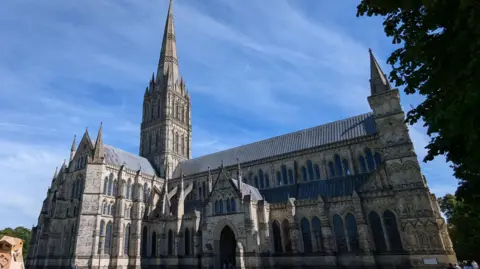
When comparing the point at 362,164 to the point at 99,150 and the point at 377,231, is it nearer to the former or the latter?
the point at 377,231

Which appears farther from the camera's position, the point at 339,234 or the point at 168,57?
the point at 168,57

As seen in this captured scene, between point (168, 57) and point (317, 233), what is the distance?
4771cm

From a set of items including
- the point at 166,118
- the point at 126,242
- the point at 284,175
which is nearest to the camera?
the point at 284,175

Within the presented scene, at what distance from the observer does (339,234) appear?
90.9ft

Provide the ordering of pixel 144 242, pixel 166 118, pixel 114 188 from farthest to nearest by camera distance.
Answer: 1. pixel 166 118
2. pixel 114 188
3. pixel 144 242

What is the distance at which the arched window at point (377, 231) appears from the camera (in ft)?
84.9

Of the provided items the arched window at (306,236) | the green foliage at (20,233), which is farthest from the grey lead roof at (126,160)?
the green foliage at (20,233)

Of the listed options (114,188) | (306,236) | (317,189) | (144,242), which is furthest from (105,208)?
(317,189)

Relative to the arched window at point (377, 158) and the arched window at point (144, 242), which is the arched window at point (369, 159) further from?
the arched window at point (144, 242)

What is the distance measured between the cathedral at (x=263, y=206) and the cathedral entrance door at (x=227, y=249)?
0.38ft

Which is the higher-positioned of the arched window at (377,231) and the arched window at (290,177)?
the arched window at (290,177)

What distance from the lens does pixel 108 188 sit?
134 feet

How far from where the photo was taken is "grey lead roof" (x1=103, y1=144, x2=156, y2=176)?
145ft

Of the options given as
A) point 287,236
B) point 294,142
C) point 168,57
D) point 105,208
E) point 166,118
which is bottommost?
point 287,236
